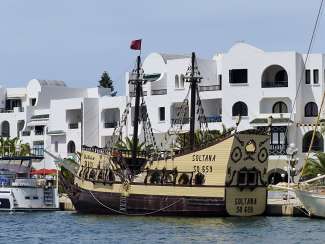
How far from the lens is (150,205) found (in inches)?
2509

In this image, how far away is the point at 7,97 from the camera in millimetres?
112000

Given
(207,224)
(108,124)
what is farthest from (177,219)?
(108,124)

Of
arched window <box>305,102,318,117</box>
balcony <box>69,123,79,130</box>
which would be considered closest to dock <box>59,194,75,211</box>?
arched window <box>305,102,318,117</box>

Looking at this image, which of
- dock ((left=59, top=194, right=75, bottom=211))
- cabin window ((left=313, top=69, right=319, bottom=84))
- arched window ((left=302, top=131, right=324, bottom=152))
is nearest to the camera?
dock ((left=59, top=194, right=75, bottom=211))

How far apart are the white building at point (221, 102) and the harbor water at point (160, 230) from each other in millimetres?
22046

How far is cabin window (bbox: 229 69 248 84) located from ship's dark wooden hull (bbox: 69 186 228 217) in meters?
21.6

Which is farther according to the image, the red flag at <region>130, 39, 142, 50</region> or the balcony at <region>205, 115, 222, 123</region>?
the balcony at <region>205, 115, 222, 123</region>

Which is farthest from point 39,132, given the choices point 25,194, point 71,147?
point 25,194

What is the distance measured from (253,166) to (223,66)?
81.0ft

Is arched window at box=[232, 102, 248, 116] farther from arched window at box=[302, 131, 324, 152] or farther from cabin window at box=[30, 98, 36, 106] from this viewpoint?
cabin window at box=[30, 98, 36, 106]

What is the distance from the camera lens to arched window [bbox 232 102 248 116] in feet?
282

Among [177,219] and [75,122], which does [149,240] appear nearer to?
[177,219]

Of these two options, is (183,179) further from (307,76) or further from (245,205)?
(307,76)

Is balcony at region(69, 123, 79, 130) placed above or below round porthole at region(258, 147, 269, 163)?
above
